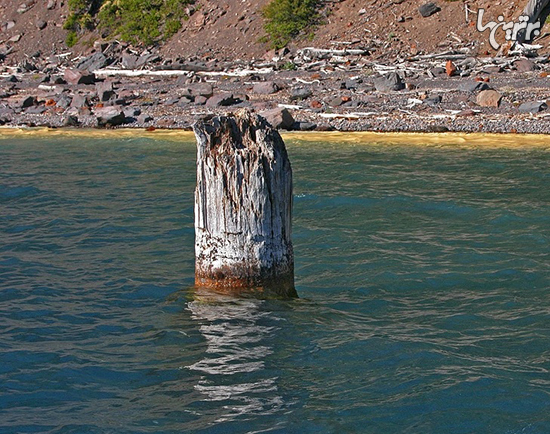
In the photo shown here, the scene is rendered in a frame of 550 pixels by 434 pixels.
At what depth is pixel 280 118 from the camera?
1970 cm

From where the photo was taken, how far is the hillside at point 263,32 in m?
28.4

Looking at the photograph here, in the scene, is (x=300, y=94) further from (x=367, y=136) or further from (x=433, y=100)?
(x=367, y=136)

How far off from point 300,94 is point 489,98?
5186mm

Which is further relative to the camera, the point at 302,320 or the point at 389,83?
the point at 389,83

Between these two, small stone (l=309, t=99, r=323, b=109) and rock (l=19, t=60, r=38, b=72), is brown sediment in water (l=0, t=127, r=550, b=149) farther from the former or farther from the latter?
rock (l=19, t=60, r=38, b=72)

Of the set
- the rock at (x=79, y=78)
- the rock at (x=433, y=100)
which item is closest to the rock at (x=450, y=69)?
the rock at (x=433, y=100)

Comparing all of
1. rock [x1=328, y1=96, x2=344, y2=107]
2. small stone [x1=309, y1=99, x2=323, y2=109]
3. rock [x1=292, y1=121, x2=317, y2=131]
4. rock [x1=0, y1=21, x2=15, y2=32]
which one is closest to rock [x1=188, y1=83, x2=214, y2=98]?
small stone [x1=309, y1=99, x2=323, y2=109]

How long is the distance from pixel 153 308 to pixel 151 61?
1038 inches

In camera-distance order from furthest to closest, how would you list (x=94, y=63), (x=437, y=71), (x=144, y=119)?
(x=94, y=63)
(x=437, y=71)
(x=144, y=119)

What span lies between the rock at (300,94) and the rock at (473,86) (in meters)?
4.08

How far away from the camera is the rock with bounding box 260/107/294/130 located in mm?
19719

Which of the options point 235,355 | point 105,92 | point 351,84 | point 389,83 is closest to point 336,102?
point 389,83

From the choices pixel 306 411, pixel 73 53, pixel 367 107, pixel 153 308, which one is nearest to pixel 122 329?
pixel 153 308

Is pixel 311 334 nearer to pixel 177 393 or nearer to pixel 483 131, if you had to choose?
pixel 177 393
